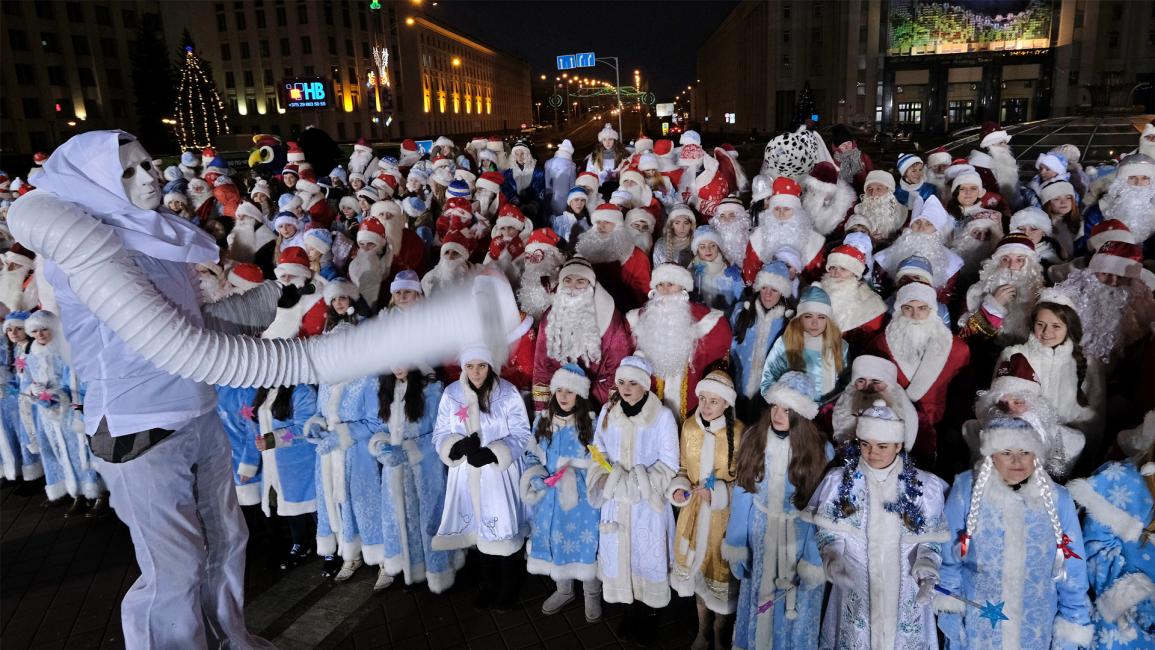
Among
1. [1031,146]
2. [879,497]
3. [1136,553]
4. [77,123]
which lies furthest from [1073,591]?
[77,123]

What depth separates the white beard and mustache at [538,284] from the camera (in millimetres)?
5562

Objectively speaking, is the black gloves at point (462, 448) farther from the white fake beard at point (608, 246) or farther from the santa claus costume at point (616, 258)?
the white fake beard at point (608, 246)

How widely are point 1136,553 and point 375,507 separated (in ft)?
14.1

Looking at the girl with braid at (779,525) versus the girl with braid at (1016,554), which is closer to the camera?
the girl with braid at (1016,554)

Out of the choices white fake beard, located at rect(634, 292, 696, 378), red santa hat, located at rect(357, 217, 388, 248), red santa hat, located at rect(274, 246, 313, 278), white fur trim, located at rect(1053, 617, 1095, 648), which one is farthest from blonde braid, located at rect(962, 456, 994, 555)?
red santa hat, located at rect(357, 217, 388, 248)

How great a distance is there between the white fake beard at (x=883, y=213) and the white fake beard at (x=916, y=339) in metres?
2.29

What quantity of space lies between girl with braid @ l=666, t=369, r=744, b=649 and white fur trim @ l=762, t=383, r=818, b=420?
343mm

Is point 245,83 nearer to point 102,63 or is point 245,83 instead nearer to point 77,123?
point 102,63

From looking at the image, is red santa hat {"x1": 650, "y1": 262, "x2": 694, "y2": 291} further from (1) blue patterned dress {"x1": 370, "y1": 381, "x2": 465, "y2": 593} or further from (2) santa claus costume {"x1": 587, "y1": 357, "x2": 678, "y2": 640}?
(1) blue patterned dress {"x1": 370, "y1": 381, "x2": 465, "y2": 593}

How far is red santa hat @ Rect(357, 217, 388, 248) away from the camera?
284 inches

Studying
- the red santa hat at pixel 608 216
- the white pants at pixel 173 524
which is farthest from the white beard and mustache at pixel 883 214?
the white pants at pixel 173 524

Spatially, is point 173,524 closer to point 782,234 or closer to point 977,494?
point 977,494

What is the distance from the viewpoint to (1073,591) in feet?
10.6

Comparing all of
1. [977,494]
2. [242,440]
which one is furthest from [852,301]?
[242,440]
